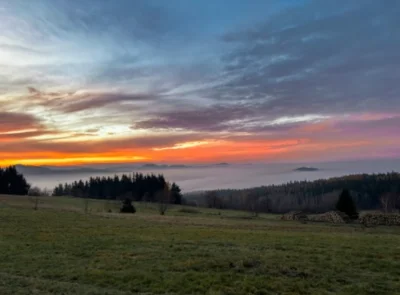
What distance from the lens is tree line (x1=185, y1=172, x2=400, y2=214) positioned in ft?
422

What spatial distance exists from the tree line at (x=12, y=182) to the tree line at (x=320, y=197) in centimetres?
5869

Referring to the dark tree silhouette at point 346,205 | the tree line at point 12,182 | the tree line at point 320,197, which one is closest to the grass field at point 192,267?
the dark tree silhouette at point 346,205

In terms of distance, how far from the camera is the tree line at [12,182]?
389 ft

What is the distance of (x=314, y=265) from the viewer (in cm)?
1653

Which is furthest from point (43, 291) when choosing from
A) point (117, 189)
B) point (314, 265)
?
point (117, 189)

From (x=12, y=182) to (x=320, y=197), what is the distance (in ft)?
391

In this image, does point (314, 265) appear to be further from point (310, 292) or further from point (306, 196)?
point (306, 196)

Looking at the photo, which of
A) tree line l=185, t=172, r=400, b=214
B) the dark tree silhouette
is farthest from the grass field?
tree line l=185, t=172, r=400, b=214

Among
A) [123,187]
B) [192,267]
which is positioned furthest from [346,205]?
[123,187]

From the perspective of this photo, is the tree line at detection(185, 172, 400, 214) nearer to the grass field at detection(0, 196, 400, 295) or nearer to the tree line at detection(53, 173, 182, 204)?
the tree line at detection(53, 173, 182, 204)

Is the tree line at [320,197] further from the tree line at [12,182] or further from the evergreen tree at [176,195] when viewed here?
the tree line at [12,182]

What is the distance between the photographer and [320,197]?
161 metres

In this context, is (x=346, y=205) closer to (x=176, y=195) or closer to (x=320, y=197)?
(x=176, y=195)

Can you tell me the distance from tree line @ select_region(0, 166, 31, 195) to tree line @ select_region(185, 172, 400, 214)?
58690 millimetres
